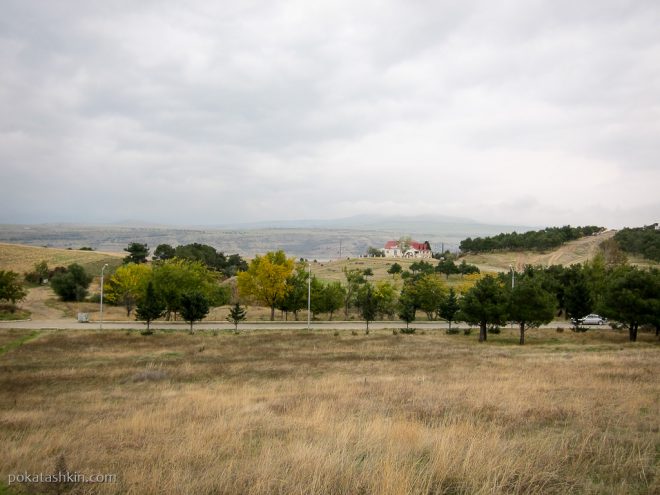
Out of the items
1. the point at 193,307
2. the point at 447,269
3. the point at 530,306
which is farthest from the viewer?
the point at 447,269

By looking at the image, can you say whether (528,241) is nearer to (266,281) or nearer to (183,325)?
(266,281)

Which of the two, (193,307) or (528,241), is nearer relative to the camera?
(193,307)

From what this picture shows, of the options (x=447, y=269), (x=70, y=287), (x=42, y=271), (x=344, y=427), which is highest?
(x=344, y=427)

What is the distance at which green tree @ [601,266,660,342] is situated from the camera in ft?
135

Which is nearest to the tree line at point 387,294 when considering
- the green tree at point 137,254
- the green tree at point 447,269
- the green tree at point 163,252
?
the green tree at point 137,254

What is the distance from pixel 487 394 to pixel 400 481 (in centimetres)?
996

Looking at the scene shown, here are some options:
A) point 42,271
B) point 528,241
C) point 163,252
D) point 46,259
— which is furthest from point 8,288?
point 528,241

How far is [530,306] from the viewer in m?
44.4

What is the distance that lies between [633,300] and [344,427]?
41.7 metres

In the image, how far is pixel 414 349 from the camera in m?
37.8

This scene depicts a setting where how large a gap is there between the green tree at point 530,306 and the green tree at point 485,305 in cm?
116

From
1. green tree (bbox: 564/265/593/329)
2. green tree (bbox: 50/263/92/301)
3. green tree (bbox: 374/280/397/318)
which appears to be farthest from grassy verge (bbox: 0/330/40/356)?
green tree (bbox: 564/265/593/329)

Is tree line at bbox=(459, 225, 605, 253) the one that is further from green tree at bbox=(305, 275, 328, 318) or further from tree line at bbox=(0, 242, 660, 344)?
green tree at bbox=(305, 275, 328, 318)

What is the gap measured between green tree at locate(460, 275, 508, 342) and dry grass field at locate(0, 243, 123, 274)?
98.0 m
